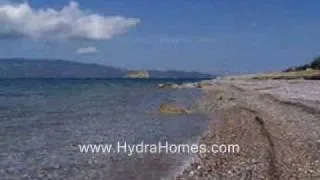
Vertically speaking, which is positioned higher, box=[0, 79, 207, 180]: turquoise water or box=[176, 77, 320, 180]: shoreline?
box=[176, 77, 320, 180]: shoreline

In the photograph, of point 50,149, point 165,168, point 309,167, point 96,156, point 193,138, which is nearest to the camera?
point 309,167

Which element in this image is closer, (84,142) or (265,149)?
(265,149)

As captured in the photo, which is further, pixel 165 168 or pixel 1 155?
pixel 1 155

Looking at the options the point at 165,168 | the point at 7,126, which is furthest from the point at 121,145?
the point at 7,126

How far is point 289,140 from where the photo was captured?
72.3 feet

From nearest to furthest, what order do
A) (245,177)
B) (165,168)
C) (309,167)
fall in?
1. (245,177)
2. (309,167)
3. (165,168)

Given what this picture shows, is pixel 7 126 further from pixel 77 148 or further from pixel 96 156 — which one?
pixel 96 156

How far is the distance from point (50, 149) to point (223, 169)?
352 inches

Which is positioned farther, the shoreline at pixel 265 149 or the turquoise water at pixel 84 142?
the turquoise water at pixel 84 142

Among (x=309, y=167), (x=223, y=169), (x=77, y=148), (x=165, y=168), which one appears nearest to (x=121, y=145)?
(x=77, y=148)

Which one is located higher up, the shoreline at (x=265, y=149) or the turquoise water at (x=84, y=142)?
the shoreline at (x=265, y=149)

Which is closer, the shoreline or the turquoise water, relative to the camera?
the shoreline

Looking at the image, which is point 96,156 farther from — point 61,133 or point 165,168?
point 61,133

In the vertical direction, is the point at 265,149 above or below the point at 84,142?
above
